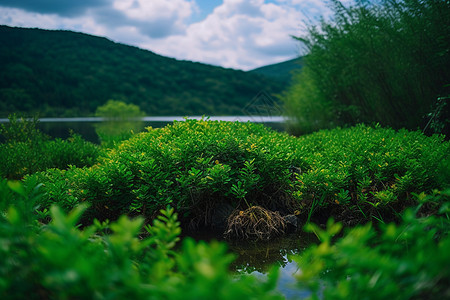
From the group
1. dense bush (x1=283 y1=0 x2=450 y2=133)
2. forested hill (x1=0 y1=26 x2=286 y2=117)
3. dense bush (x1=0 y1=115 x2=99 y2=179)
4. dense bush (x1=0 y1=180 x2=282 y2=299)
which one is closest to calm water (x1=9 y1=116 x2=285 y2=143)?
dense bush (x1=0 y1=115 x2=99 y2=179)

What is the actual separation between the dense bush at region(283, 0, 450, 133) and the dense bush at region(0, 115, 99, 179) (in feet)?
23.8

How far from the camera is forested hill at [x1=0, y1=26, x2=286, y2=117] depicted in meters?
48.9

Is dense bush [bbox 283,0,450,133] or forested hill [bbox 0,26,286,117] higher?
forested hill [bbox 0,26,286,117]

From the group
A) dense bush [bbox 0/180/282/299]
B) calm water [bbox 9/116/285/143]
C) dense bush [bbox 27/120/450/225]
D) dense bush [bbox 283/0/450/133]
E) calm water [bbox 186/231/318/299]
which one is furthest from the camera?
calm water [bbox 9/116/285/143]

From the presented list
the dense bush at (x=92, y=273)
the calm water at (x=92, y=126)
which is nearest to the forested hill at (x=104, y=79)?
the calm water at (x=92, y=126)

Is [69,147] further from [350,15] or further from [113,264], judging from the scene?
[350,15]

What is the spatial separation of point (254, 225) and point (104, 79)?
64492 millimetres

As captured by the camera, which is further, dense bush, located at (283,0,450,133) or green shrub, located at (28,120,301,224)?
dense bush, located at (283,0,450,133)

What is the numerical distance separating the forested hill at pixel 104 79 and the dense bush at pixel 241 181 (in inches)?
1847

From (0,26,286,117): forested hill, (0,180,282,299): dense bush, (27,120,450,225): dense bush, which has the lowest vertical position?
(27,120,450,225): dense bush

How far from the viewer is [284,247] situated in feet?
11.3

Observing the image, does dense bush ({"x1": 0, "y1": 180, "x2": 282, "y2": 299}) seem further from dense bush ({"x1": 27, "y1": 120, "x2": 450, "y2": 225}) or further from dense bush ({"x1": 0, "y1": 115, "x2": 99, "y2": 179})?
dense bush ({"x1": 0, "y1": 115, "x2": 99, "y2": 179})

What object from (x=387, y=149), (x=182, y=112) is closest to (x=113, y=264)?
(x=387, y=149)

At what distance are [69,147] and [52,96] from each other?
51567 millimetres
